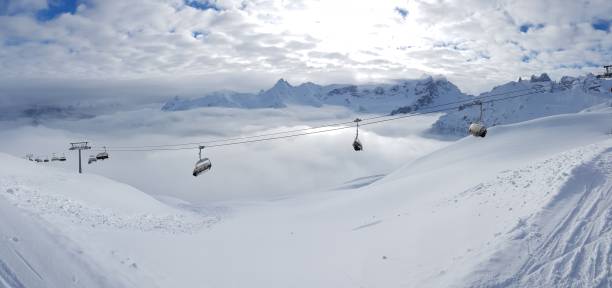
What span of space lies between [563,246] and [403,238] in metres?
8.60

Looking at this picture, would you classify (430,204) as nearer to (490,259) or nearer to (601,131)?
(490,259)

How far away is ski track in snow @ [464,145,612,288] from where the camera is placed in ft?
42.2

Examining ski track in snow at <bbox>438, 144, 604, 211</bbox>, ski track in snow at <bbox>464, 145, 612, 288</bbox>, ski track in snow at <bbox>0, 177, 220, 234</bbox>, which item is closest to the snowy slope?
ski track in snow at <bbox>0, 177, 220, 234</bbox>

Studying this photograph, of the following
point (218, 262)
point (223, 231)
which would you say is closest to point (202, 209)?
point (223, 231)

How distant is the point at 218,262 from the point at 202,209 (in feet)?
145

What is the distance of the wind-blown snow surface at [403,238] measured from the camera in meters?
14.2

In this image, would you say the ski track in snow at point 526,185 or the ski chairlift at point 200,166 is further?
the ski chairlift at point 200,166

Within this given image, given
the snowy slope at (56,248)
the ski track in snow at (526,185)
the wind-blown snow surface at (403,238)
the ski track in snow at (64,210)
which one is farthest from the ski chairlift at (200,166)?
the ski track in snow at (526,185)

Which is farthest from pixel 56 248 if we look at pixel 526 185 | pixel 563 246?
pixel 526 185

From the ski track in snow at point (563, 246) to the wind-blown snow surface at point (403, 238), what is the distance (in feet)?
0.12

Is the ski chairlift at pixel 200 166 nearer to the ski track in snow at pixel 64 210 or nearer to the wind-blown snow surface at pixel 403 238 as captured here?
the wind-blown snow surface at pixel 403 238

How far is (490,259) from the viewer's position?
14.3m

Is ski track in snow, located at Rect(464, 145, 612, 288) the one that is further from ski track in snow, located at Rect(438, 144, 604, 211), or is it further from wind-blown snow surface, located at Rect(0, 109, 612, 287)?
ski track in snow, located at Rect(438, 144, 604, 211)

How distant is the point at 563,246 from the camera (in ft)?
47.0
